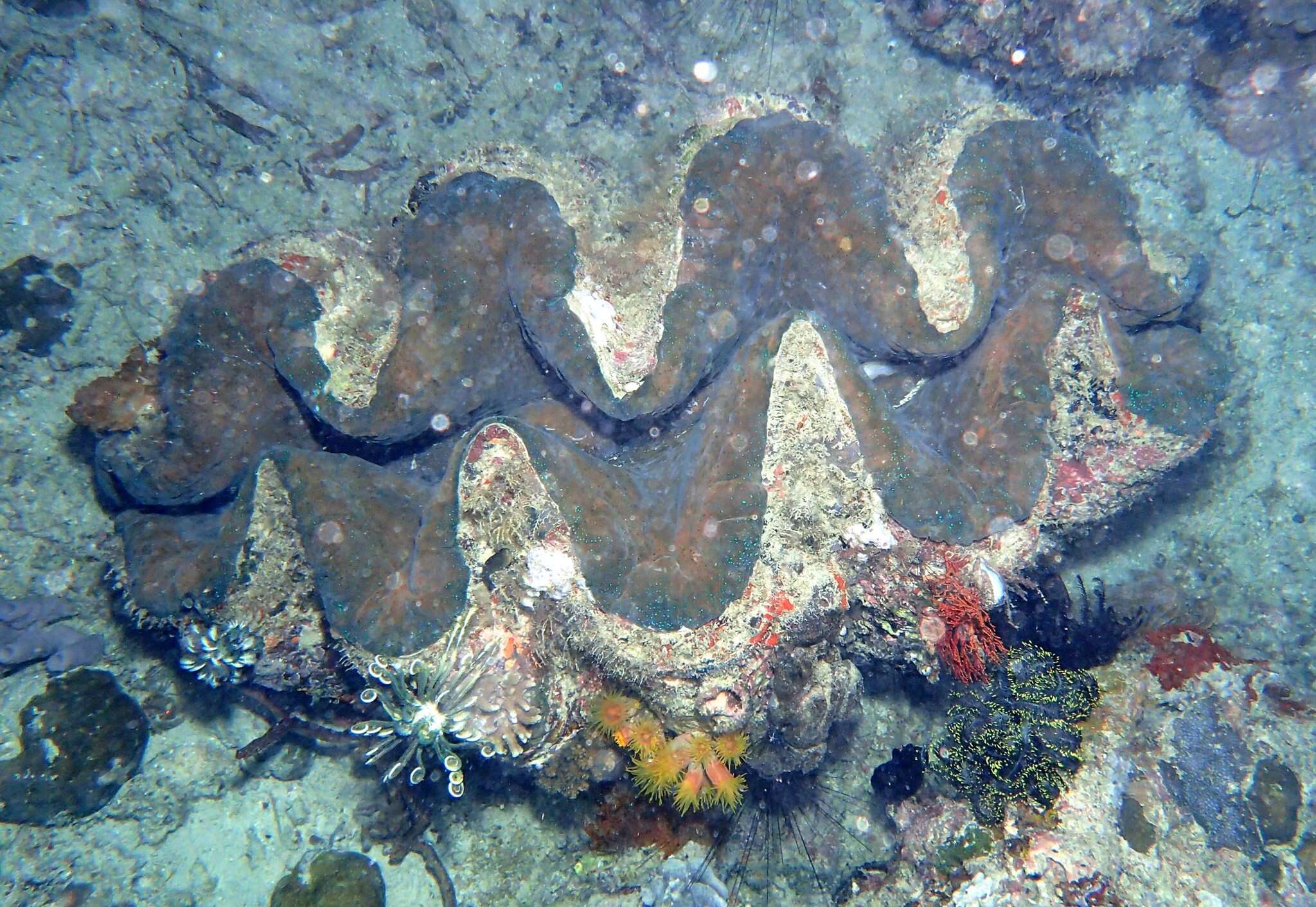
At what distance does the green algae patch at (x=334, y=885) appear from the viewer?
14.7ft

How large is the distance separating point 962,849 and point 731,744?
53.1 inches

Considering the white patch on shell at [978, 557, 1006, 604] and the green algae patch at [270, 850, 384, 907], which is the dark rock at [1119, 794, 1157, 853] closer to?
the white patch on shell at [978, 557, 1006, 604]

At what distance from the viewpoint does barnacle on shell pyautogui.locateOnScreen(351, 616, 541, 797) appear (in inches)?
130

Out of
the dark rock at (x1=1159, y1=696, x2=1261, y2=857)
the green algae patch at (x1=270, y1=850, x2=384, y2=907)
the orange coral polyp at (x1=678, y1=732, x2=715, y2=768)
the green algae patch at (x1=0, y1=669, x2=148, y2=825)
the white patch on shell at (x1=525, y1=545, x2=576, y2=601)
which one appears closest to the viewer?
the white patch on shell at (x1=525, y1=545, x2=576, y2=601)

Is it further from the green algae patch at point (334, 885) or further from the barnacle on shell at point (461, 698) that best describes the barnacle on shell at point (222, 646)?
the green algae patch at point (334, 885)

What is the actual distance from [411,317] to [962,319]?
301cm

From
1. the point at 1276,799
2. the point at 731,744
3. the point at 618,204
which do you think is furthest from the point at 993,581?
the point at 618,204

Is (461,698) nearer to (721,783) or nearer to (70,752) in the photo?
(721,783)

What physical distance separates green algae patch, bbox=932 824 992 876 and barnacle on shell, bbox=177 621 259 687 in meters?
3.79

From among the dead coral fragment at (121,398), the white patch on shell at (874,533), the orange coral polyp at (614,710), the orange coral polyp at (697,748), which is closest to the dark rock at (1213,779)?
the white patch on shell at (874,533)

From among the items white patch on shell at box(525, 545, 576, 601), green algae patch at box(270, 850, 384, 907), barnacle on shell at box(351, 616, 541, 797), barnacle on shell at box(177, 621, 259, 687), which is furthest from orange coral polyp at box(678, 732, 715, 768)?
green algae patch at box(270, 850, 384, 907)

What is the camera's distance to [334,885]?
4555 millimetres

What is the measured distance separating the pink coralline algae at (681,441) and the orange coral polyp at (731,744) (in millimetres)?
72

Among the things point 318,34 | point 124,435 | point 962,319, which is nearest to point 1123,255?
point 962,319
